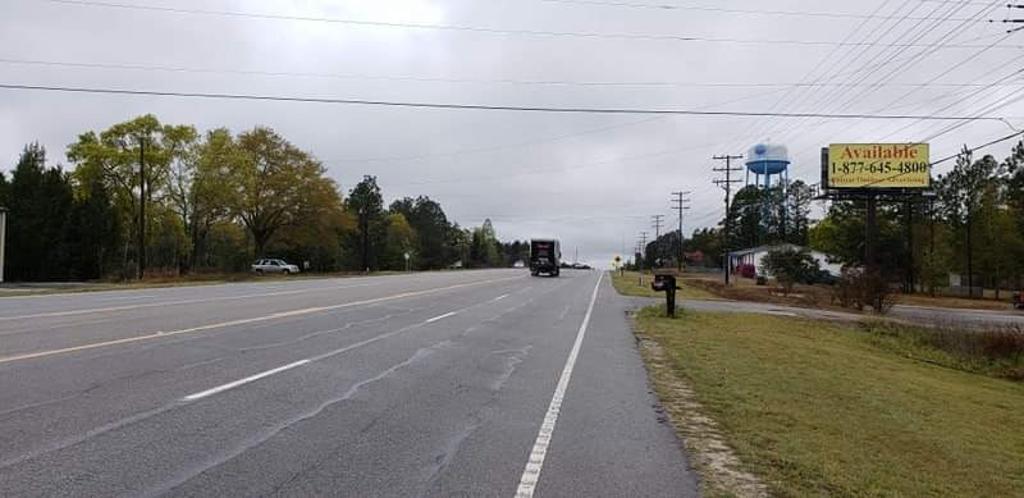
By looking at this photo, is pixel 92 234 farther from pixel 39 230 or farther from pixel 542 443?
pixel 542 443

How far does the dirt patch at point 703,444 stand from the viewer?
21.5 feet

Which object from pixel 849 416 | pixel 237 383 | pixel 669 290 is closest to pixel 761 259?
pixel 669 290

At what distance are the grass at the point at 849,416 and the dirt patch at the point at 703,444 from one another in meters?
0.12

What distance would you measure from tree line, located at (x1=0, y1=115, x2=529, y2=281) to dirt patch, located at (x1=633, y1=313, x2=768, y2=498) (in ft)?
181

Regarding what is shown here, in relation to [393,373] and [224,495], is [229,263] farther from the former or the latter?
[224,495]

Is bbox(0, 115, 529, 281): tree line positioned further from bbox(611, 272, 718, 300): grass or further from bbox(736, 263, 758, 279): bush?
bbox(736, 263, 758, 279): bush

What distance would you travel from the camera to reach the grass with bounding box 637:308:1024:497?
291 inches

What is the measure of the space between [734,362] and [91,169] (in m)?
66.6

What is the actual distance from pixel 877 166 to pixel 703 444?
62274 millimetres

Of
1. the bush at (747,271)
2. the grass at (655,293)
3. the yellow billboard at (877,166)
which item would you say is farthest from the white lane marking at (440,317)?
the bush at (747,271)

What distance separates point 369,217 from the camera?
122 metres

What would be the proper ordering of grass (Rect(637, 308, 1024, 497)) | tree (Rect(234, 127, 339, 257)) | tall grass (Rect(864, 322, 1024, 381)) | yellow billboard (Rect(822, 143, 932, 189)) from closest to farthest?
grass (Rect(637, 308, 1024, 497)) → tall grass (Rect(864, 322, 1024, 381)) → yellow billboard (Rect(822, 143, 932, 189)) → tree (Rect(234, 127, 339, 257))

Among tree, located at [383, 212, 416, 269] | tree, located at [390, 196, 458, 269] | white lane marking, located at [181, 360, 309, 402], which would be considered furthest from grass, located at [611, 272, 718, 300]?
tree, located at [390, 196, 458, 269]

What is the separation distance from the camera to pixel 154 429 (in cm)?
756
